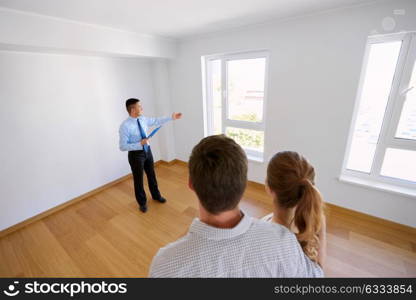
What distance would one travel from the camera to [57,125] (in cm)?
245

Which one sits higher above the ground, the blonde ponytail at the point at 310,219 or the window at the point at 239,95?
the window at the point at 239,95

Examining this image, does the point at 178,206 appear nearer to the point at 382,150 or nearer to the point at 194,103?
the point at 194,103

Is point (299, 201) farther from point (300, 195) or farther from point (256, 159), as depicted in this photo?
point (256, 159)

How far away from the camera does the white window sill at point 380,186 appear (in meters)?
1.92

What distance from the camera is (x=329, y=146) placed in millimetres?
2203

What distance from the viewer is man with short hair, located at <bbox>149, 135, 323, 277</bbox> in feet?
1.83

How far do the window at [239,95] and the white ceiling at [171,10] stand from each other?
52cm

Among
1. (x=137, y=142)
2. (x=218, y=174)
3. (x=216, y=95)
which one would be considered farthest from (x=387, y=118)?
(x=137, y=142)

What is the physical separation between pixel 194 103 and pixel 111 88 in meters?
1.32

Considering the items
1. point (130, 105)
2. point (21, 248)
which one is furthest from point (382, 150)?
point (21, 248)

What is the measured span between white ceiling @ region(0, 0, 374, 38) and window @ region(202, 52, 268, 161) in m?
0.52

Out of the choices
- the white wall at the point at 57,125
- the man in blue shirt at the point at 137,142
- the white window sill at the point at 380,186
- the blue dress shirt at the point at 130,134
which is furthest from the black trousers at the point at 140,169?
the white window sill at the point at 380,186

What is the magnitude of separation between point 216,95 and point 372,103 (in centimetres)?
203

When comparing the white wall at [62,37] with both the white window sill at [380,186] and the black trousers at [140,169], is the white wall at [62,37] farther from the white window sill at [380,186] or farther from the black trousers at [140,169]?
the white window sill at [380,186]
